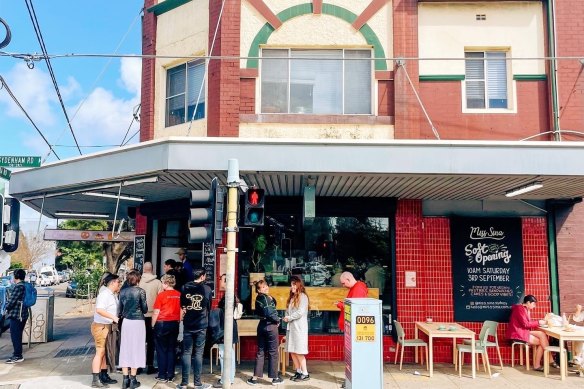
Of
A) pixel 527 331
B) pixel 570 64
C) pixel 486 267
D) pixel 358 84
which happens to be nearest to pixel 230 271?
pixel 358 84

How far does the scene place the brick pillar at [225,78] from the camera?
33.7 ft

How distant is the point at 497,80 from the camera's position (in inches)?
417

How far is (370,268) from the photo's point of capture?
10609mm

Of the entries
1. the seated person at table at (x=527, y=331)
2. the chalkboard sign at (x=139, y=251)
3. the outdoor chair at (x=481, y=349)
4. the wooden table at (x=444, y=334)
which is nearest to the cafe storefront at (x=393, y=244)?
the seated person at table at (x=527, y=331)

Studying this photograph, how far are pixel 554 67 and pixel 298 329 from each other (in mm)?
6944

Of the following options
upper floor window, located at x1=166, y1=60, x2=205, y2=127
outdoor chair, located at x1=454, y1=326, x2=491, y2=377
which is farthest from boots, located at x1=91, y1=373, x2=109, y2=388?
outdoor chair, located at x1=454, y1=326, x2=491, y2=377

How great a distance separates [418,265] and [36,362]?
7584 mm

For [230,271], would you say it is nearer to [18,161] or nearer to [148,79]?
[18,161]

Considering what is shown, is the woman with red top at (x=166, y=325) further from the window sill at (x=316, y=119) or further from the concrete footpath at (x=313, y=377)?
the window sill at (x=316, y=119)

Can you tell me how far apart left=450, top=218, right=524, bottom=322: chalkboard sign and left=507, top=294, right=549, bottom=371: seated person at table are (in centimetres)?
51

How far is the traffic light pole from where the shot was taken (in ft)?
22.1

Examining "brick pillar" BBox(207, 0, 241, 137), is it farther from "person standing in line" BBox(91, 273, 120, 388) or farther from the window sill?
"person standing in line" BBox(91, 273, 120, 388)

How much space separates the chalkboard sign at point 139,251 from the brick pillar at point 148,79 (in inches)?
87.8

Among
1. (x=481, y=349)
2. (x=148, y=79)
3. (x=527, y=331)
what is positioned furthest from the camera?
(x=148, y=79)
